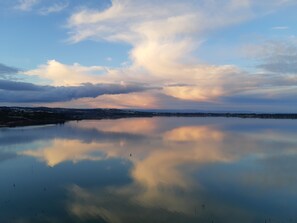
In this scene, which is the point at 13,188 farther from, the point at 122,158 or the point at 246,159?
the point at 246,159

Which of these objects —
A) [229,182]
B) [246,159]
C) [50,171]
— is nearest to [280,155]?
[246,159]

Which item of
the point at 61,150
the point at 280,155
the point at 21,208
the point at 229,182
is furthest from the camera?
the point at 61,150

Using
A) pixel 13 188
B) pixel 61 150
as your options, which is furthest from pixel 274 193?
pixel 61 150

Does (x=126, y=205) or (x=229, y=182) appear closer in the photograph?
(x=126, y=205)

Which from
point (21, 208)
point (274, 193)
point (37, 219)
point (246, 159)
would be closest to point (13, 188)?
point (21, 208)

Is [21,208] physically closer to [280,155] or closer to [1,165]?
[1,165]

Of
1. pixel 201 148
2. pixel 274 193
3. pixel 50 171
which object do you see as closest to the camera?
pixel 274 193

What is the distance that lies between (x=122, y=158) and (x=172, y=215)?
13.1 m

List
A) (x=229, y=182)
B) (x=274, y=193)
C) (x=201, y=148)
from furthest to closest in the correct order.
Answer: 1. (x=201, y=148)
2. (x=229, y=182)
3. (x=274, y=193)

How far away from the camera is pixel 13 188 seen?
15.7m

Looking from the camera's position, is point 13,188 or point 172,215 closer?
point 172,215

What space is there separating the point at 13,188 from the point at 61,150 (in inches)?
548

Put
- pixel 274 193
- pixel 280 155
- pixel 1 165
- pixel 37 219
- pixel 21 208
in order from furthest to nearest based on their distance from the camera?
pixel 280 155 < pixel 1 165 < pixel 274 193 < pixel 21 208 < pixel 37 219

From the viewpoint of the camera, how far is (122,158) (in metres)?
25.0
